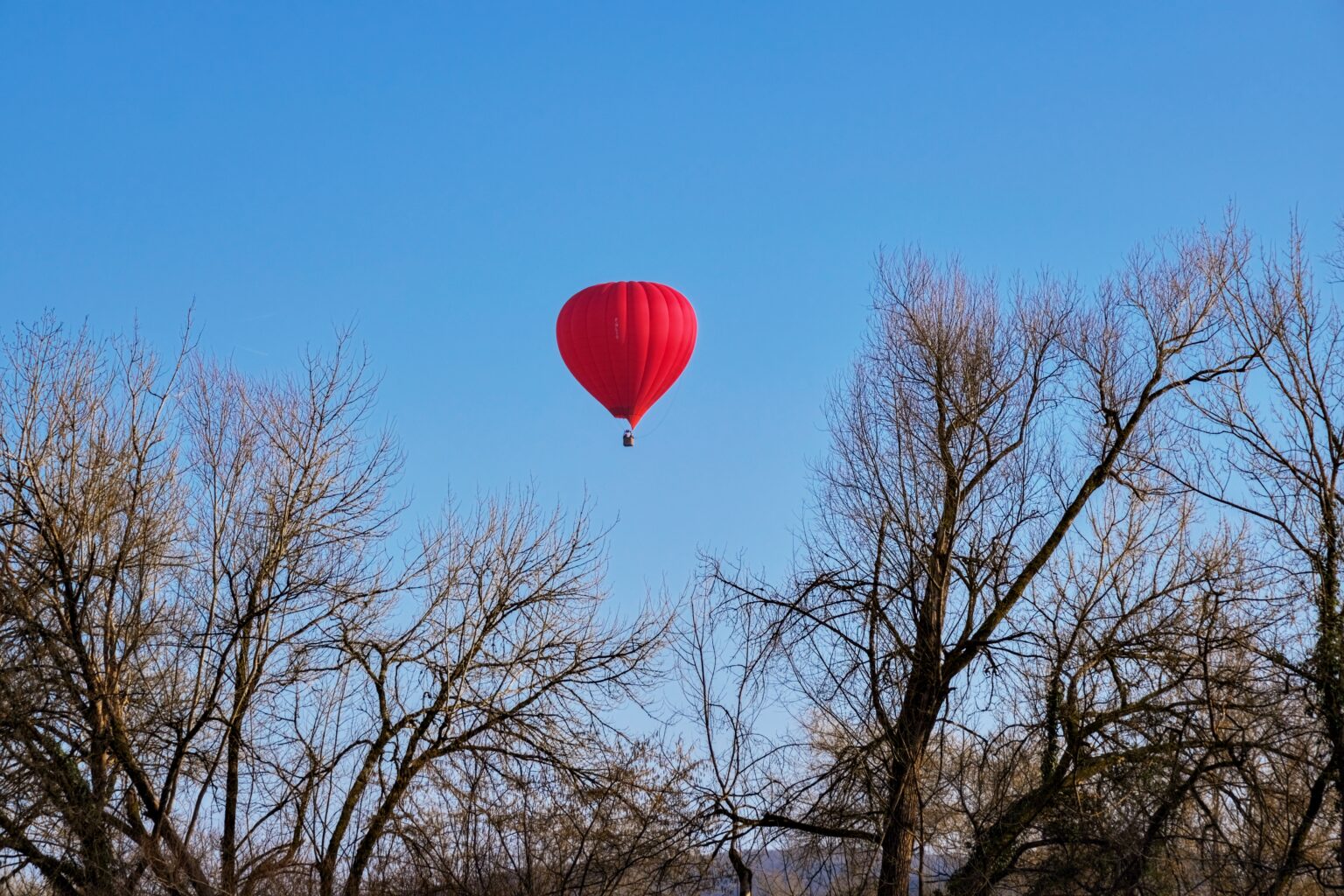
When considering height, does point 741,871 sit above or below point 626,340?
below

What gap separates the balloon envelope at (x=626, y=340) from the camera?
70.9 feet

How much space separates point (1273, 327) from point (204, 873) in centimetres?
1165

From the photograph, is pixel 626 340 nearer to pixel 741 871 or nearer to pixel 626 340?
pixel 626 340

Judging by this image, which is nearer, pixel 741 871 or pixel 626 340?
pixel 741 871

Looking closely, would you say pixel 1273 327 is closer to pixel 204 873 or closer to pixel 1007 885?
pixel 1007 885

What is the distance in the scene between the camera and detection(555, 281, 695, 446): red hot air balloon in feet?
70.9

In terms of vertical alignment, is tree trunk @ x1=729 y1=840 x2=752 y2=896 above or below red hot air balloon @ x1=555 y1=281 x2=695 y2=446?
below

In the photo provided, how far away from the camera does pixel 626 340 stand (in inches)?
852

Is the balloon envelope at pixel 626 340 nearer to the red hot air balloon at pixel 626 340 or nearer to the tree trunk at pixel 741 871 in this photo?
the red hot air balloon at pixel 626 340

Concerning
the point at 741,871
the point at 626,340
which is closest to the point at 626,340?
the point at 626,340

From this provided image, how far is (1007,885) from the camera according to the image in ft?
40.1

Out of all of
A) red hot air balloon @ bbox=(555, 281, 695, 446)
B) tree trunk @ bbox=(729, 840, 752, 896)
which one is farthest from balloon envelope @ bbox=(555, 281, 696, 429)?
tree trunk @ bbox=(729, 840, 752, 896)

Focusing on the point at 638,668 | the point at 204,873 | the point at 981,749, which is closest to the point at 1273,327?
the point at 981,749

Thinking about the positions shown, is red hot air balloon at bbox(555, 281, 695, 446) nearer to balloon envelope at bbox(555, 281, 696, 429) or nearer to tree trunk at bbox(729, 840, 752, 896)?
balloon envelope at bbox(555, 281, 696, 429)
